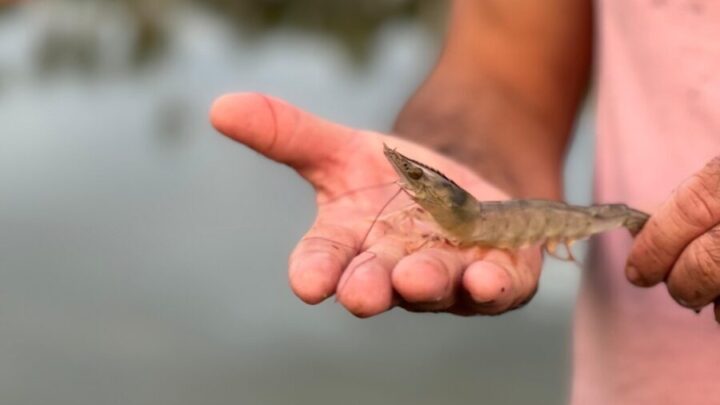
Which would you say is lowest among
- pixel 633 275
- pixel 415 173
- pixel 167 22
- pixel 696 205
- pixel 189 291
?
pixel 189 291

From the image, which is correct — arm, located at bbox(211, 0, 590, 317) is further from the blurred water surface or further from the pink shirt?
the blurred water surface

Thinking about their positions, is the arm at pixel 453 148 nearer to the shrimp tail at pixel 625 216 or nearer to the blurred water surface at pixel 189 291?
the shrimp tail at pixel 625 216

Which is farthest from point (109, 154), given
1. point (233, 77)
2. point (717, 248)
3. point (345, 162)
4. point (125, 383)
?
point (717, 248)

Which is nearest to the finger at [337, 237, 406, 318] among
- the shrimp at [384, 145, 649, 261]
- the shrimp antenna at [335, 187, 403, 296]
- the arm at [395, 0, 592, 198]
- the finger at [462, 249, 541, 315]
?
the shrimp antenna at [335, 187, 403, 296]

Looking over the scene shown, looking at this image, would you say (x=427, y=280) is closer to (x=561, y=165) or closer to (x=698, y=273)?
(x=698, y=273)

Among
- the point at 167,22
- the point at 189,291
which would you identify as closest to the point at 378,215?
the point at 189,291

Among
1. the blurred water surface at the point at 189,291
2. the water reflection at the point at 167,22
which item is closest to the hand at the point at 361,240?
the blurred water surface at the point at 189,291
